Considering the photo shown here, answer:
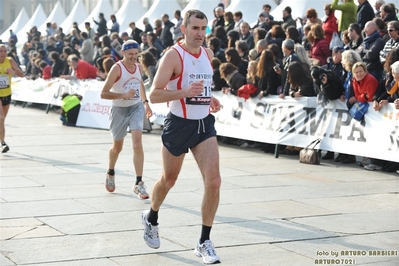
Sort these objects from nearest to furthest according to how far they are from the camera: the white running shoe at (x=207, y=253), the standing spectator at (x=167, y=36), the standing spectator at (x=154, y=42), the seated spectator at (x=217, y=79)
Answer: the white running shoe at (x=207, y=253) → the seated spectator at (x=217, y=79) → the standing spectator at (x=154, y=42) → the standing spectator at (x=167, y=36)

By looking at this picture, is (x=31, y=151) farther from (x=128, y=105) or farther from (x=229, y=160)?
(x=128, y=105)

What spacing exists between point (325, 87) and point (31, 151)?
5382mm

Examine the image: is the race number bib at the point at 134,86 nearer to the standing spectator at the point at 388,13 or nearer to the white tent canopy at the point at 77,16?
the standing spectator at the point at 388,13

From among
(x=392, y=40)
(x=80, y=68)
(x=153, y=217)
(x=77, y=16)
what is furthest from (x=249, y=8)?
(x=153, y=217)

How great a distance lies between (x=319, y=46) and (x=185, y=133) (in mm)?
8305

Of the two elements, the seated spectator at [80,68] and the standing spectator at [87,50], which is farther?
the standing spectator at [87,50]

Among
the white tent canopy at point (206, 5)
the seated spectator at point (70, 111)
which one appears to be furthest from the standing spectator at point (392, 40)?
the white tent canopy at point (206, 5)

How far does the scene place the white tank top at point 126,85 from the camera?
9.89 metres

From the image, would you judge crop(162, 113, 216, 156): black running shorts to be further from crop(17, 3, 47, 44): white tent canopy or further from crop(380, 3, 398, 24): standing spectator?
crop(17, 3, 47, 44): white tent canopy

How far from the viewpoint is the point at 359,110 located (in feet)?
39.5

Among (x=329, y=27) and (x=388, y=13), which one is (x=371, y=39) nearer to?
(x=388, y=13)

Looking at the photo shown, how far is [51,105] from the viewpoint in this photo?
23.0 metres

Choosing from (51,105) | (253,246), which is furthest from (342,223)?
(51,105)

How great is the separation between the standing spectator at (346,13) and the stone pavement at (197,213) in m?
3.99
